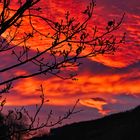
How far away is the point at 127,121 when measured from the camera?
36.0m

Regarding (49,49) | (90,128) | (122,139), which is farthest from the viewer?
(90,128)

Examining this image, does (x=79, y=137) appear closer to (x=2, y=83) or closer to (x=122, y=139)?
(x=122, y=139)

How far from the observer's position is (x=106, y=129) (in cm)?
3778

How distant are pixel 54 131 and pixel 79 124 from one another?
7.35 ft

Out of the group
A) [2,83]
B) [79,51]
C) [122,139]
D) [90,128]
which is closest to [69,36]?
[79,51]

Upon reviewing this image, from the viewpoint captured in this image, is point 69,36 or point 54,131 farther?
point 54,131

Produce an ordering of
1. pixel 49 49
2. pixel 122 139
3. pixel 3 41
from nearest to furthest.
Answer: pixel 49 49, pixel 3 41, pixel 122 139

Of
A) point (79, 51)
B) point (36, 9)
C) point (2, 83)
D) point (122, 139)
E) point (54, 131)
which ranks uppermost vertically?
point (36, 9)

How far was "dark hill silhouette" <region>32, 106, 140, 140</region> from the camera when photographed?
34594 mm

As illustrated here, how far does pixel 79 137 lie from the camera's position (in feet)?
133

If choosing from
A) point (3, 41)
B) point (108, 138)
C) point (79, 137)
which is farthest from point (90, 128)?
point (3, 41)

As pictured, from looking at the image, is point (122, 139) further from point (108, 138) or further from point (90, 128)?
point (90, 128)

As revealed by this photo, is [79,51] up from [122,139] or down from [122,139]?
up

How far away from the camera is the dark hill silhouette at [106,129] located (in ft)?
113
